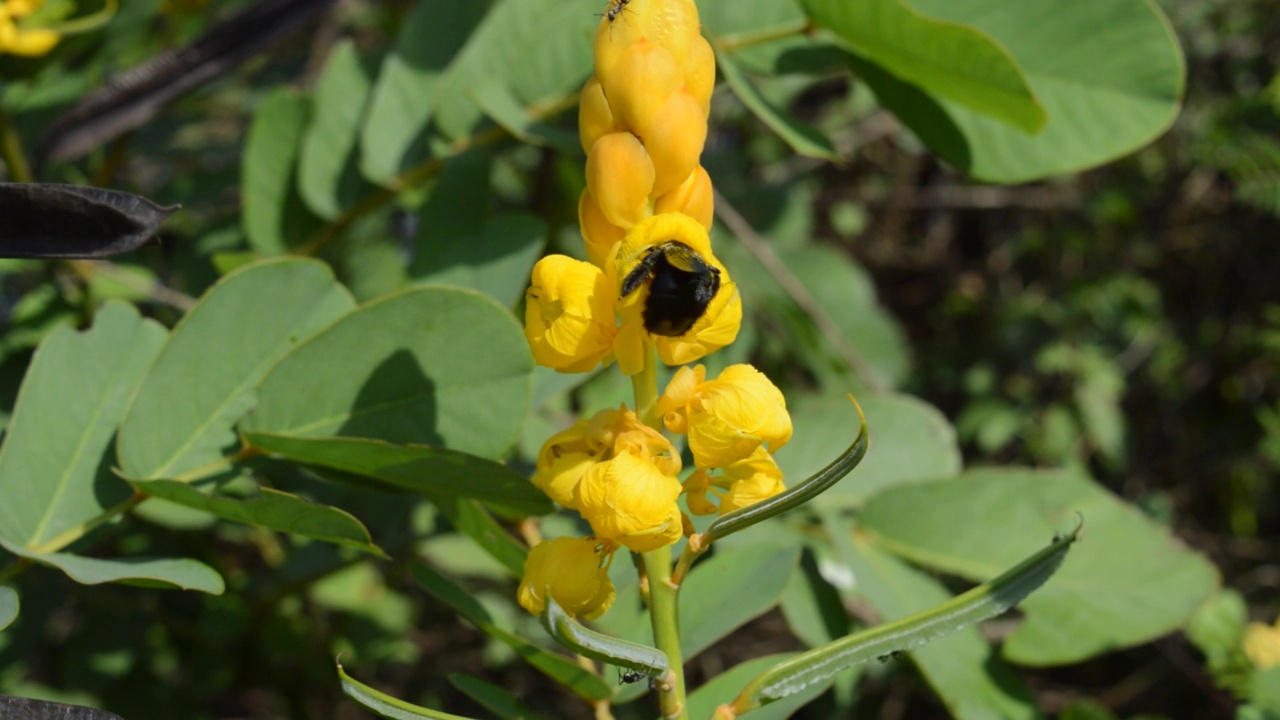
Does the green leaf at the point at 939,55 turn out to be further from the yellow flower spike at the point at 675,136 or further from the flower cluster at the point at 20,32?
the flower cluster at the point at 20,32

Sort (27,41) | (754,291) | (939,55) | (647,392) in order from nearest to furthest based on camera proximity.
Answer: (647,392) → (939,55) → (27,41) → (754,291)

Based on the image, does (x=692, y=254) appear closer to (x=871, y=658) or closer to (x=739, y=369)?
(x=739, y=369)

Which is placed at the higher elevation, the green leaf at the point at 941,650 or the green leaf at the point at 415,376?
the green leaf at the point at 415,376

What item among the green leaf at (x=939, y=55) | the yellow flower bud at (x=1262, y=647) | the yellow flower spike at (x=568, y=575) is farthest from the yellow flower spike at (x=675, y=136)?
the yellow flower bud at (x=1262, y=647)

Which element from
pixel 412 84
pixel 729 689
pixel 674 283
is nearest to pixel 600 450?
pixel 674 283

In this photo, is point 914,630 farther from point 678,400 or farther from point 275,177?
point 275,177
